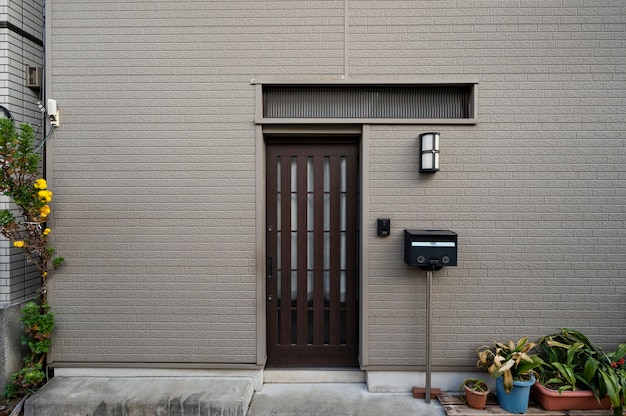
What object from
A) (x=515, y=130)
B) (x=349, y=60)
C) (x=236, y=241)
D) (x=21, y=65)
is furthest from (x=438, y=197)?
(x=21, y=65)

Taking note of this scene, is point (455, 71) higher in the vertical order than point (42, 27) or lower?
lower

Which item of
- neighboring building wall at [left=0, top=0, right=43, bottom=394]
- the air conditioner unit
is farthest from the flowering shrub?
the air conditioner unit

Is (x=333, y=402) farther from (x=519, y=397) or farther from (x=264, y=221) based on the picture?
(x=264, y=221)

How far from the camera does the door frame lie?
3.35m

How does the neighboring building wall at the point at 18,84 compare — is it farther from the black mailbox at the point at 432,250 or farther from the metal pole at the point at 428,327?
the metal pole at the point at 428,327

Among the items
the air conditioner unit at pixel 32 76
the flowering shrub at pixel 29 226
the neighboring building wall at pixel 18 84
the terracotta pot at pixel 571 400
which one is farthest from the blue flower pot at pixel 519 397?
the air conditioner unit at pixel 32 76

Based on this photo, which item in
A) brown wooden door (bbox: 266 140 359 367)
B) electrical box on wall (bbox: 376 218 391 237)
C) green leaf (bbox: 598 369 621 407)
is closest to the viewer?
green leaf (bbox: 598 369 621 407)

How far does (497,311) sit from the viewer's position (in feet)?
10.9

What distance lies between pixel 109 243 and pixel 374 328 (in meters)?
2.86

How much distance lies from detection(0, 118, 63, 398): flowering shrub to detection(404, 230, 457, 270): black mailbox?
349 centimetres

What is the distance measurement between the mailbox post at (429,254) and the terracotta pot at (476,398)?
35cm

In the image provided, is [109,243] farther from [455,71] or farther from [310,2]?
[455,71]

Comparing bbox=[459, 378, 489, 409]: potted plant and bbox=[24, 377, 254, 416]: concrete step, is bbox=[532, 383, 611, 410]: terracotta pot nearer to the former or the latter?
bbox=[459, 378, 489, 409]: potted plant

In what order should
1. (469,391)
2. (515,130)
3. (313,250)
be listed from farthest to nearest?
(313,250) → (515,130) → (469,391)
